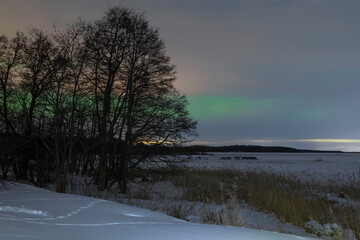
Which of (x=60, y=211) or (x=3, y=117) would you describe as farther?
(x=3, y=117)

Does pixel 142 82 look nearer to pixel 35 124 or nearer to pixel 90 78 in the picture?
pixel 90 78

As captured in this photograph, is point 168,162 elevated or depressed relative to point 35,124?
depressed

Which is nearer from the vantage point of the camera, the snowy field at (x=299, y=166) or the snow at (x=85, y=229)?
the snow at (x=85, y=229)

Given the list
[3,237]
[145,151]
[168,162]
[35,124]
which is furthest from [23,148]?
[3,237]

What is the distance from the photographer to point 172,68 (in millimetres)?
15602

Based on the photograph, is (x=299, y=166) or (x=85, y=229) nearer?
(x=85, y=229)

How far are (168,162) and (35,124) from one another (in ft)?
23.1

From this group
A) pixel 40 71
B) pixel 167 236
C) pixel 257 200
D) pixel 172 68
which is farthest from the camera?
pixel 172 68

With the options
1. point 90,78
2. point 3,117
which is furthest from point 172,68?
point 3,117

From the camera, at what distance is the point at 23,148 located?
14.1 m

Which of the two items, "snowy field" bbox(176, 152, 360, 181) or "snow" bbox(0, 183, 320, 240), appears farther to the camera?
"snowy field" bbox(176, 152, 360, 181)

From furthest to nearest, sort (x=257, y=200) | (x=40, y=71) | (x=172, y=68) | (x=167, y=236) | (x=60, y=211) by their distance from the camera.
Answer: (x=172, y=68)
(x=40, y=71)
(x=257, y=200)
(x=60, y=211)
(x=167, y=236)

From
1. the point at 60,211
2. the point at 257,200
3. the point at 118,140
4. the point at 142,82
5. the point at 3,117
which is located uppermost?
the point at 142,82

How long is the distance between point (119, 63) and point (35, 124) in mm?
5129
